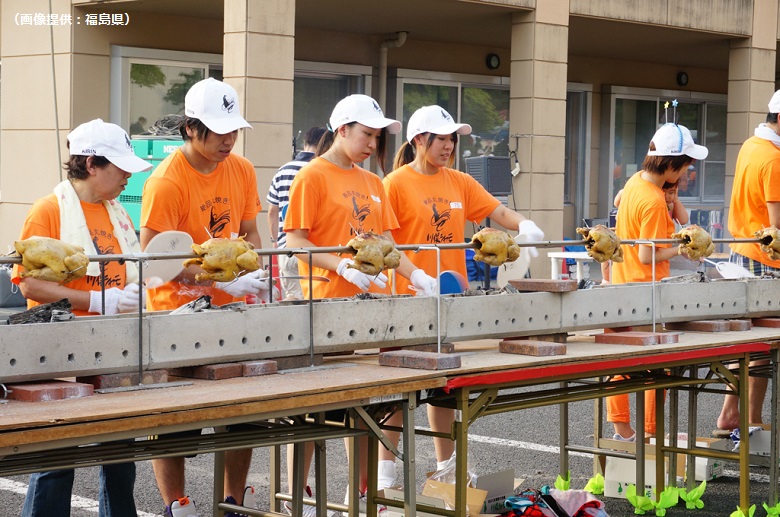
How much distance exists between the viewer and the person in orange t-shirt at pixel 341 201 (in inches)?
191

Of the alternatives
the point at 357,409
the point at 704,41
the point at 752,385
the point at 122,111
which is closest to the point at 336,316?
the point at 357,409

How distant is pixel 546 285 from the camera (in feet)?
15.8

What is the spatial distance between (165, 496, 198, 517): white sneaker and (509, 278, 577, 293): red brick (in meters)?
1.62

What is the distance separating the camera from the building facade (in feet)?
35.7

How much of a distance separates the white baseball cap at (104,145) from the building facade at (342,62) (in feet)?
20.0

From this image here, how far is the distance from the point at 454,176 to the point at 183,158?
163 cm

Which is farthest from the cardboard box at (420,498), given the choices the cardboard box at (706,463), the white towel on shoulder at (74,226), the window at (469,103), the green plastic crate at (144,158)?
the window at (469,103)

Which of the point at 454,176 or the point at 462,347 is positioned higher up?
the point at 454,176

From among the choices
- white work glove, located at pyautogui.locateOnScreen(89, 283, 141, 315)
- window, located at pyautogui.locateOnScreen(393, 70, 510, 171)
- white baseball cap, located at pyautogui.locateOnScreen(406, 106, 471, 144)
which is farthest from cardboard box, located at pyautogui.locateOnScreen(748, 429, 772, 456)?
window, located at pyautogui.locateOnScreen(393, 70, 510, 171)

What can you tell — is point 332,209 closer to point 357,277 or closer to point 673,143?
point 357,277

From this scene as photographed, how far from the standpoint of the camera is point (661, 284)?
5.43 metres

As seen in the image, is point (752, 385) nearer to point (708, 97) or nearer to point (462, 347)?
point (462, 347)

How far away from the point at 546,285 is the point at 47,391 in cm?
225

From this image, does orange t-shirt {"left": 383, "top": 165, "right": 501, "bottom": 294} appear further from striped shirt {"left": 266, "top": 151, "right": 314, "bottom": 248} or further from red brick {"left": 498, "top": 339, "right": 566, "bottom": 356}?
striped shirt {"left": 266, "top": 151, "right": 314, "bottom": 248}
